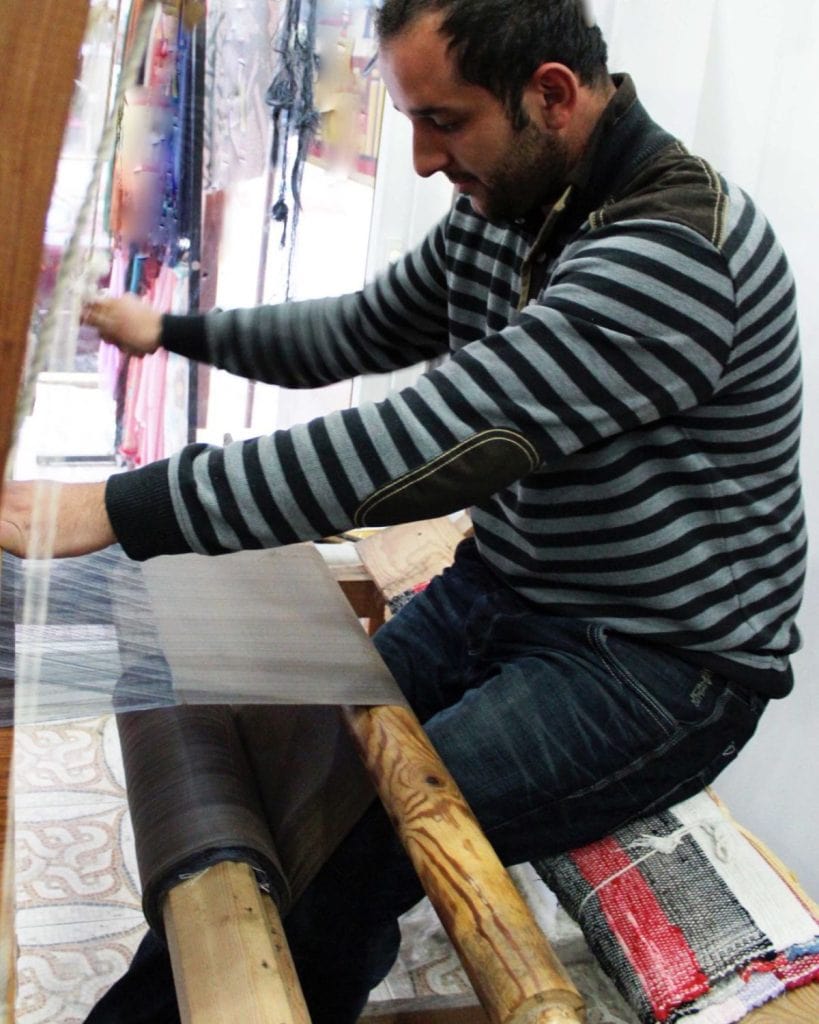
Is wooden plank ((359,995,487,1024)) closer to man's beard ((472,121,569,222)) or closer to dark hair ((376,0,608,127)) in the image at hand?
man's beard ((472,121,569,222))

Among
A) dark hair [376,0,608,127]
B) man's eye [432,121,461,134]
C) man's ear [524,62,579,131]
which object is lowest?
man's eye [432,121,461,134]

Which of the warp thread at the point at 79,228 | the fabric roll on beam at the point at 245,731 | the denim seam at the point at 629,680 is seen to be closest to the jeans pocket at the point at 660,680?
the denim seam at the point at 629,680

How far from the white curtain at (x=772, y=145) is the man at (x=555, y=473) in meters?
0.65

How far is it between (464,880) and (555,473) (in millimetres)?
450

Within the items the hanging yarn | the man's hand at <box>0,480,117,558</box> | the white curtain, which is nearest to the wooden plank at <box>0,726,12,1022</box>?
the man's hand at <box>0,480,117,558</box>

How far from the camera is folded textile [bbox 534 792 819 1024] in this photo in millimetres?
1247

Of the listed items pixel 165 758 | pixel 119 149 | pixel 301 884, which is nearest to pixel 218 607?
pixel 165 758

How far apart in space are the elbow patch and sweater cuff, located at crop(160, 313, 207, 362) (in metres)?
0.58

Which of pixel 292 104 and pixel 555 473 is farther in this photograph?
pixel 292 104

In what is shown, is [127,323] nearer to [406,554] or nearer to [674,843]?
[406,554]

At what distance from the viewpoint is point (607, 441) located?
1.27 metres

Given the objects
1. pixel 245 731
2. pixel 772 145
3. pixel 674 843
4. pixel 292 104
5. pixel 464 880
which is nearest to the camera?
pixel 464 880

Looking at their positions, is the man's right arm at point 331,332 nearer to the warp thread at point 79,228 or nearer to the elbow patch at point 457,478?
the elbow patch at point 457,478

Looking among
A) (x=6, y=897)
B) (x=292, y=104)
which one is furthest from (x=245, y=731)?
(x=292, y=104)
